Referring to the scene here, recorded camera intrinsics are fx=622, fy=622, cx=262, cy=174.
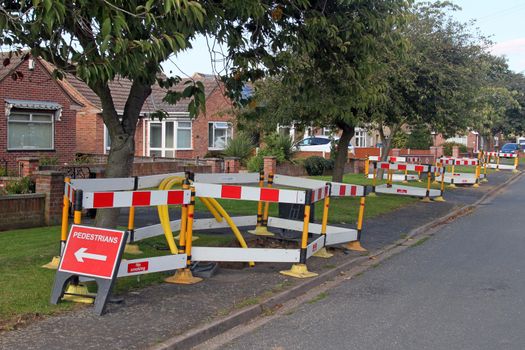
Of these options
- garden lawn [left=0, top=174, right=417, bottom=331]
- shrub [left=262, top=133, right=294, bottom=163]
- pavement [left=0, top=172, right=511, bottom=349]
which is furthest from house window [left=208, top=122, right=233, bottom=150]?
pavement [left=0, top=172, right=511, bottom=349]

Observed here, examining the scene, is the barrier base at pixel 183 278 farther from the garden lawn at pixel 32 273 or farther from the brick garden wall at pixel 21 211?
the brick garden wall at pixel 21 211

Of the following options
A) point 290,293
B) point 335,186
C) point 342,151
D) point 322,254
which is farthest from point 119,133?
point 342,151

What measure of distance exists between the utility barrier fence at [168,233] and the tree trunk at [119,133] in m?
0.27

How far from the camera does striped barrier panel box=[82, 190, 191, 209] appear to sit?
6781 millimetres

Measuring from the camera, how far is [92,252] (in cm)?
658

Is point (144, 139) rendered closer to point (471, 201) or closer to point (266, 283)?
point (471, 201)

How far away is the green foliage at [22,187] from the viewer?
520 inches

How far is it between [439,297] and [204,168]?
14563mm

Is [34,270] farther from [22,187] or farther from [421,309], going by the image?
[22,187]

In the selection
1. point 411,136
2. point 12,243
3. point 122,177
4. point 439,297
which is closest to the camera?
point 439,297

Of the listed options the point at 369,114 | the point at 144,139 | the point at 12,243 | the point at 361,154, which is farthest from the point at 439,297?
the point at 361,154

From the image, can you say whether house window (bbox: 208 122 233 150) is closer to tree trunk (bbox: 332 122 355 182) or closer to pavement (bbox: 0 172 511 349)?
tree trunk (bbox: 332 122 355 182)

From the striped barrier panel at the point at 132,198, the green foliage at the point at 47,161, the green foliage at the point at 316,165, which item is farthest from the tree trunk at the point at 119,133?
the green foliage at the point at 316,165

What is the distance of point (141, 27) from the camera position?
6797 millimetres
